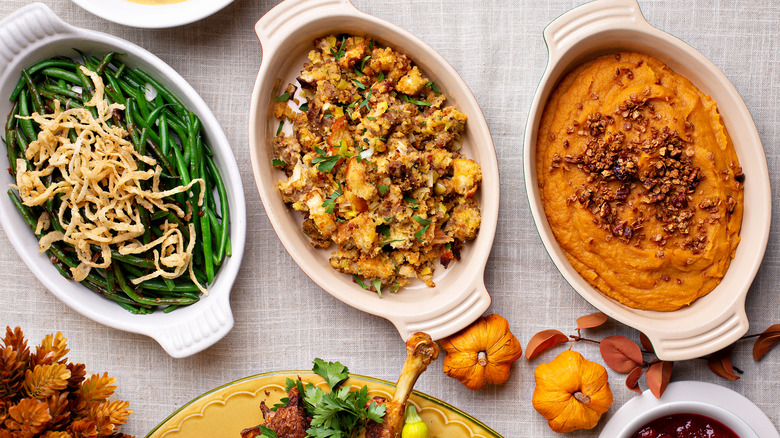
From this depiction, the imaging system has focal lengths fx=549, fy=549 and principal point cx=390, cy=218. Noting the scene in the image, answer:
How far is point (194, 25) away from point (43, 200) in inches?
47.6

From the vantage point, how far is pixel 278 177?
9.55ft

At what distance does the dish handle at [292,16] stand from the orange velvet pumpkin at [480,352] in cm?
170

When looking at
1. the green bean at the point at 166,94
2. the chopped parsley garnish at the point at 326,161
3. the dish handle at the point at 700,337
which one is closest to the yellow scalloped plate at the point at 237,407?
the dish handle at the point at 700,337

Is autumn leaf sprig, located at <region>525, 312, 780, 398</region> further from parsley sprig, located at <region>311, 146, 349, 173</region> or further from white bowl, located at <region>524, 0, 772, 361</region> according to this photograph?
parsley sprig, located at <region>311, 146, 349, 173</region>

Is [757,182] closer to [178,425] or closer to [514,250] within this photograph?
[514,250]

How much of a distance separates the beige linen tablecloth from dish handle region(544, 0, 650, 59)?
16.3 inches

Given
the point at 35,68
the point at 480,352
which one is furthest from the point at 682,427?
the point at 35,68

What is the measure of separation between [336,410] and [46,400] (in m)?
1.29

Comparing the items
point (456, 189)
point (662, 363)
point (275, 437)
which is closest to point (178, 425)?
point (275, 437)

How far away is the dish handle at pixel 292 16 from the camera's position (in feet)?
8.67

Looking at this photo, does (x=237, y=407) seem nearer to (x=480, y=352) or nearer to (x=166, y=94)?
(x=480, y=352)

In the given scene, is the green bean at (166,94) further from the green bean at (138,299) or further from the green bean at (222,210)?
the green bean at (138,299)

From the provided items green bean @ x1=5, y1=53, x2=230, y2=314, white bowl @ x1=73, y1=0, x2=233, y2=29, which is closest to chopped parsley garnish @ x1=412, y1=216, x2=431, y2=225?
green bean @ x1=5, y1=53, x2=230, y2=314

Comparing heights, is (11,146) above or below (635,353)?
above
